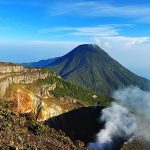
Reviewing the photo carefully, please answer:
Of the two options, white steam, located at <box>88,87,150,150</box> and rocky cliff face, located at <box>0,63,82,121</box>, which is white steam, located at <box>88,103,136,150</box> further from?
rocky cliff face, located at <box>0,63,82,121</box>

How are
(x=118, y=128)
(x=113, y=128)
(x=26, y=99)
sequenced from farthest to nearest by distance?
(x=26, y=99) < (x=118, y=128) < (x=113, y=128)

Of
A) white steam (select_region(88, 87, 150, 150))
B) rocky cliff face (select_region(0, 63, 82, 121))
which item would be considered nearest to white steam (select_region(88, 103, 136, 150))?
white steam (select_region(88, 87, 150, 150))

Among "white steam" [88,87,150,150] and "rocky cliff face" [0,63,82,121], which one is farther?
"rocky cliff face" [0,63,82,121]

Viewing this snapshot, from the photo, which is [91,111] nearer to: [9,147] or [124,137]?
[124,137]

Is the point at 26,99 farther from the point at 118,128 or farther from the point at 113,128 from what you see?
the point at 118,128

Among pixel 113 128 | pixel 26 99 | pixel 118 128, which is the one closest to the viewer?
pixel 113 128

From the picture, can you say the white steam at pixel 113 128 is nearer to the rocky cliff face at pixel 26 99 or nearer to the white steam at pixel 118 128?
the white steam at pixel 118 128

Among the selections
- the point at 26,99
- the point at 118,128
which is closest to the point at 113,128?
the point at 118,128

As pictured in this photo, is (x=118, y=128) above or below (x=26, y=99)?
below

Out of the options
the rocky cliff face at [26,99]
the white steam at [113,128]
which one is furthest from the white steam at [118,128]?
the rocky cliff face at [26,99]
